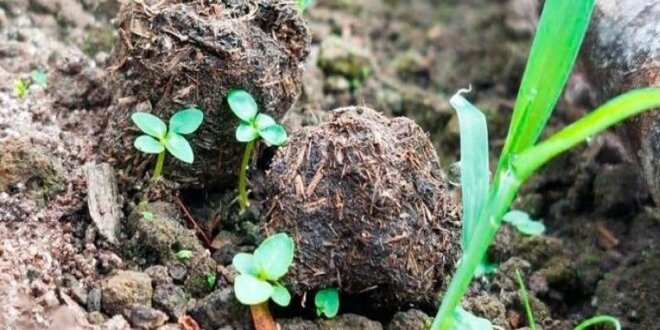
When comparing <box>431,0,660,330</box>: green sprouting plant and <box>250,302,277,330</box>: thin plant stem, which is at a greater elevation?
<box>431,0,660,330</box>: green sprouting plant

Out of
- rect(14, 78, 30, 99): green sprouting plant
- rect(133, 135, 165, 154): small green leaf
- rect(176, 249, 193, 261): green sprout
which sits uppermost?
rect(133, 135, 165, 154): small green leaf

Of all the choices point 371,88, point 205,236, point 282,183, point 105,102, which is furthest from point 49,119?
point 371,88

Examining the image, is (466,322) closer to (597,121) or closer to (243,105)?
(597,121)

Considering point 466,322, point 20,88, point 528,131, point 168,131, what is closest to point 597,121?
point 528,131

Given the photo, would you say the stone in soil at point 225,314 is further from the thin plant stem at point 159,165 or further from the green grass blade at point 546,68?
the green grass blade at point 546,68

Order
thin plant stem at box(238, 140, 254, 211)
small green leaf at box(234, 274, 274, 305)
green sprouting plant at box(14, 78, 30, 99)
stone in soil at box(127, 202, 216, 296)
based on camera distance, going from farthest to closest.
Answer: green sprouting plant at box(14, 78, 30, 99), thin plant stem at box(238, 140, 254, 211), stone in soil at box(127, 202, 216, 296), small green leaf at box(234, 274, 274, 305)

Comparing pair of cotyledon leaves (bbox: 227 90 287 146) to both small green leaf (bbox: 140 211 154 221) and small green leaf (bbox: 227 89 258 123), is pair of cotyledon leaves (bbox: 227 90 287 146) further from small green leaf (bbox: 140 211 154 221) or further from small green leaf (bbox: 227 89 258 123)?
small green leaf (bbox: 140 211 154 221)

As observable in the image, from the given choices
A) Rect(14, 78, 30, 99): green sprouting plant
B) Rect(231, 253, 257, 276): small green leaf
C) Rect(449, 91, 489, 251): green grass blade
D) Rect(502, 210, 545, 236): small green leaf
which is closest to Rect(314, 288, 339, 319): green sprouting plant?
Rect(231, 253, 257, 276): small green leaf
